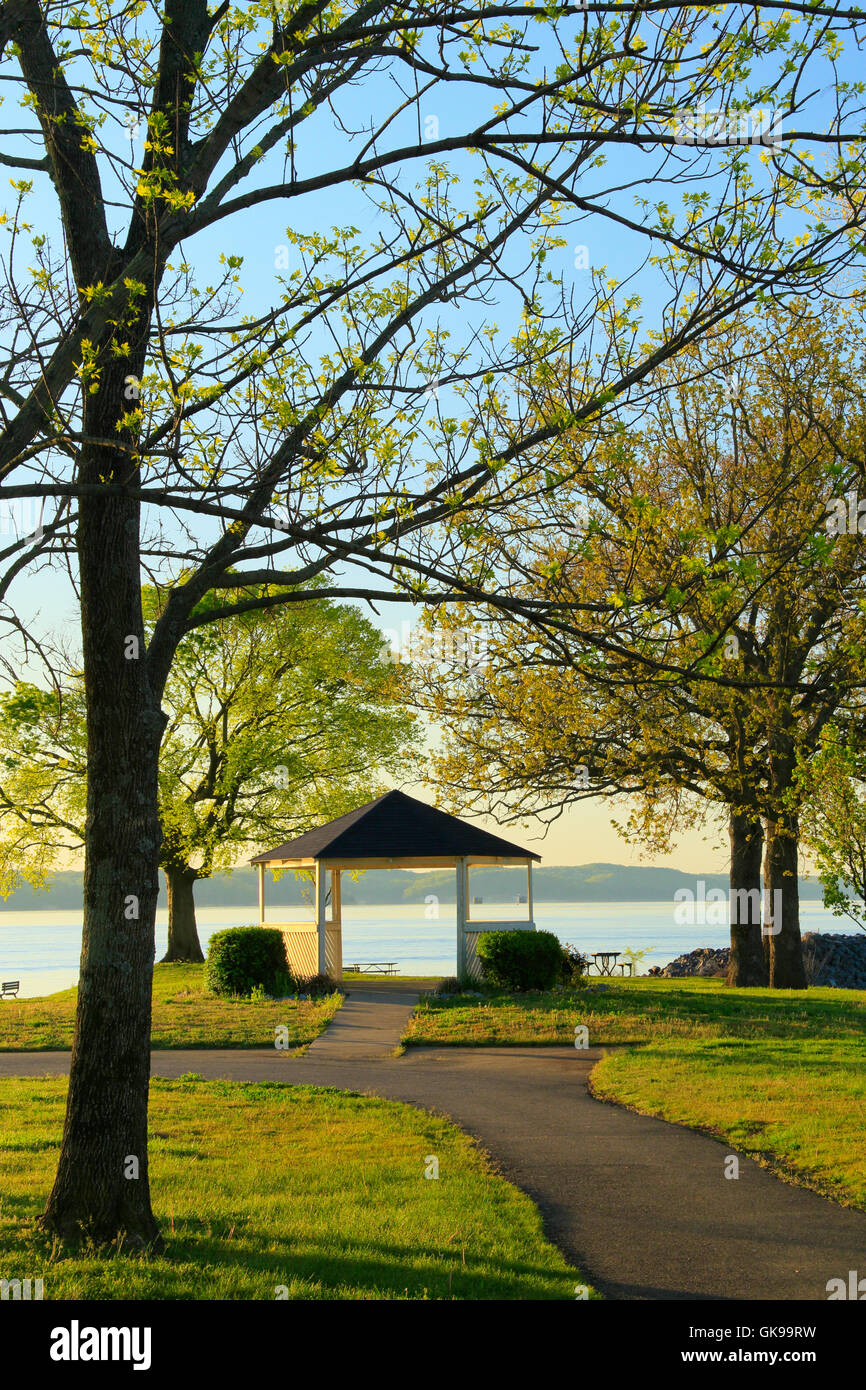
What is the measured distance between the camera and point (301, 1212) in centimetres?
822

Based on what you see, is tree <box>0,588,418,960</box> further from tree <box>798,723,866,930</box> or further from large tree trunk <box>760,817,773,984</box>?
tree <box>798,723,866,930</box>

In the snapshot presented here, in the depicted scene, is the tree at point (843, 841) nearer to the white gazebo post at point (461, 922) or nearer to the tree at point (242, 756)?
the white gazebo post at point (461, 922)

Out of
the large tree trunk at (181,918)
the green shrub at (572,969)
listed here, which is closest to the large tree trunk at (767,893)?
the green shrub at (572,969)

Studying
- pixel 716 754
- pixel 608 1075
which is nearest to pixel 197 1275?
pixel 608 1075

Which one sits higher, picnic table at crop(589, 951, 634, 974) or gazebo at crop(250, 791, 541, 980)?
gazebo at crop(250, 791, 541, 980)

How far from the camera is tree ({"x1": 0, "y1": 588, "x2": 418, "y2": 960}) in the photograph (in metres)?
34.1

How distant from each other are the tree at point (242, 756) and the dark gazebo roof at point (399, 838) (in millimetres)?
6494

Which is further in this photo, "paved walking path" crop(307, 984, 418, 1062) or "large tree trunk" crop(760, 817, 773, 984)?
"large tree trunk" crop(760, 817, 773, 984)

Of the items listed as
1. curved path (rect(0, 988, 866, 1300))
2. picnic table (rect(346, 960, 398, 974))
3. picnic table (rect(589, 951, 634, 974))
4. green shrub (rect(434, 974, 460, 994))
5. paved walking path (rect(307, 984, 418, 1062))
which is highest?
curved path (rect(0, 988, 866, 1300))

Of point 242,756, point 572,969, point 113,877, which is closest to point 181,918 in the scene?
point 242,756

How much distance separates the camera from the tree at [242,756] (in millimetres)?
34062

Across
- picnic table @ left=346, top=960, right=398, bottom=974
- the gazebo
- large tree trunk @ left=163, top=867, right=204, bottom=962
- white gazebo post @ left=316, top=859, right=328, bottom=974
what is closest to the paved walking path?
white gazebo post @ left=316, top=859, right=328, bottom=974

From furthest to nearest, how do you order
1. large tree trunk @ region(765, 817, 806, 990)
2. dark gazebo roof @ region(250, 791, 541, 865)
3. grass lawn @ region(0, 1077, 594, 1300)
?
dark gazebo roof @ region(250, 791, 541, 865) < large tree trunk @ region(765, 817, 806, 990) < grass lawn @ region(0, 1077, 594, 1300)
